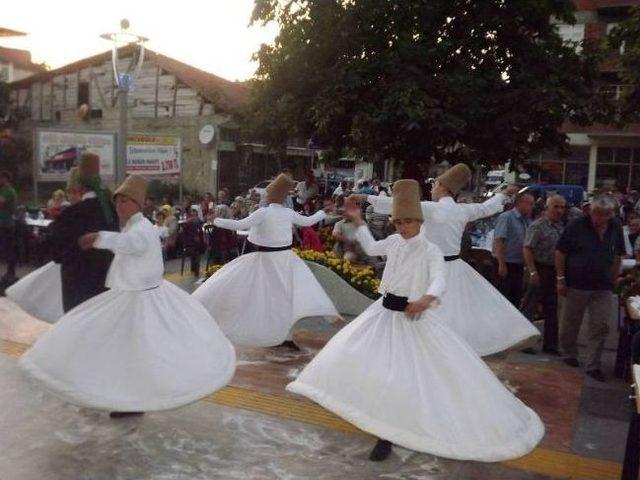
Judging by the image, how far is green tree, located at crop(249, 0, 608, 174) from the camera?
50.8 feet

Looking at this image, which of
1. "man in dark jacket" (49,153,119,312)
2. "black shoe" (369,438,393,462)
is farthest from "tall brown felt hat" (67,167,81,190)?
"black shoe" (369,438,393,462)

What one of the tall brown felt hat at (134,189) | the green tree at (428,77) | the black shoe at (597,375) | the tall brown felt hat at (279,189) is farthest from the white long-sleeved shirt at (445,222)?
the green tree at (428,77)

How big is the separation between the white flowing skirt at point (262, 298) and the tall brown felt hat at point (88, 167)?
2.16 meters

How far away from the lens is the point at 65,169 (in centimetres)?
1600

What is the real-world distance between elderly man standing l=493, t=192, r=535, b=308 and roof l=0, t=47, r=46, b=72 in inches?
2598

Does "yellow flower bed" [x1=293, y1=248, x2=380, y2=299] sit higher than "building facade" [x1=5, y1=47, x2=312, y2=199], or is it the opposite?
"building facade" [x1=5, y1=47, x2=312, y2=199]

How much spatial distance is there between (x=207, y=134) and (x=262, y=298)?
2562 centimetres

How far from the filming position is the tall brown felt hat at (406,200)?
4.86m

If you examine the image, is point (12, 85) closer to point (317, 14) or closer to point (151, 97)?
point (151, 97)

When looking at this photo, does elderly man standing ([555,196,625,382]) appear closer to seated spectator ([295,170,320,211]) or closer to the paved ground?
the paved ground

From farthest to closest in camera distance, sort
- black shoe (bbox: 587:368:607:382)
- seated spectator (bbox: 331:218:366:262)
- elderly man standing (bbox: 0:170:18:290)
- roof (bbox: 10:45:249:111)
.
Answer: roof (bbox: 10:45:249:111)
elderly man standing (bbox: 0:170:18:290)
seated spectator (bbox: 331:218:366:262)
black shoe (bbox: 587:368:607:382)

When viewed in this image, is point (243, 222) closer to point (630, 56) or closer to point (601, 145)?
point (630, 56)

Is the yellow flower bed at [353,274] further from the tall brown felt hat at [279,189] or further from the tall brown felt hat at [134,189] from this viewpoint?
the tall brown felt hat at [134,189]

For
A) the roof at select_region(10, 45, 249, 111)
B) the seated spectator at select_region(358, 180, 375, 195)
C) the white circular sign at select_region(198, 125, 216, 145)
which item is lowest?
the seated spectator at select_region(358, 180, 375, 195)
